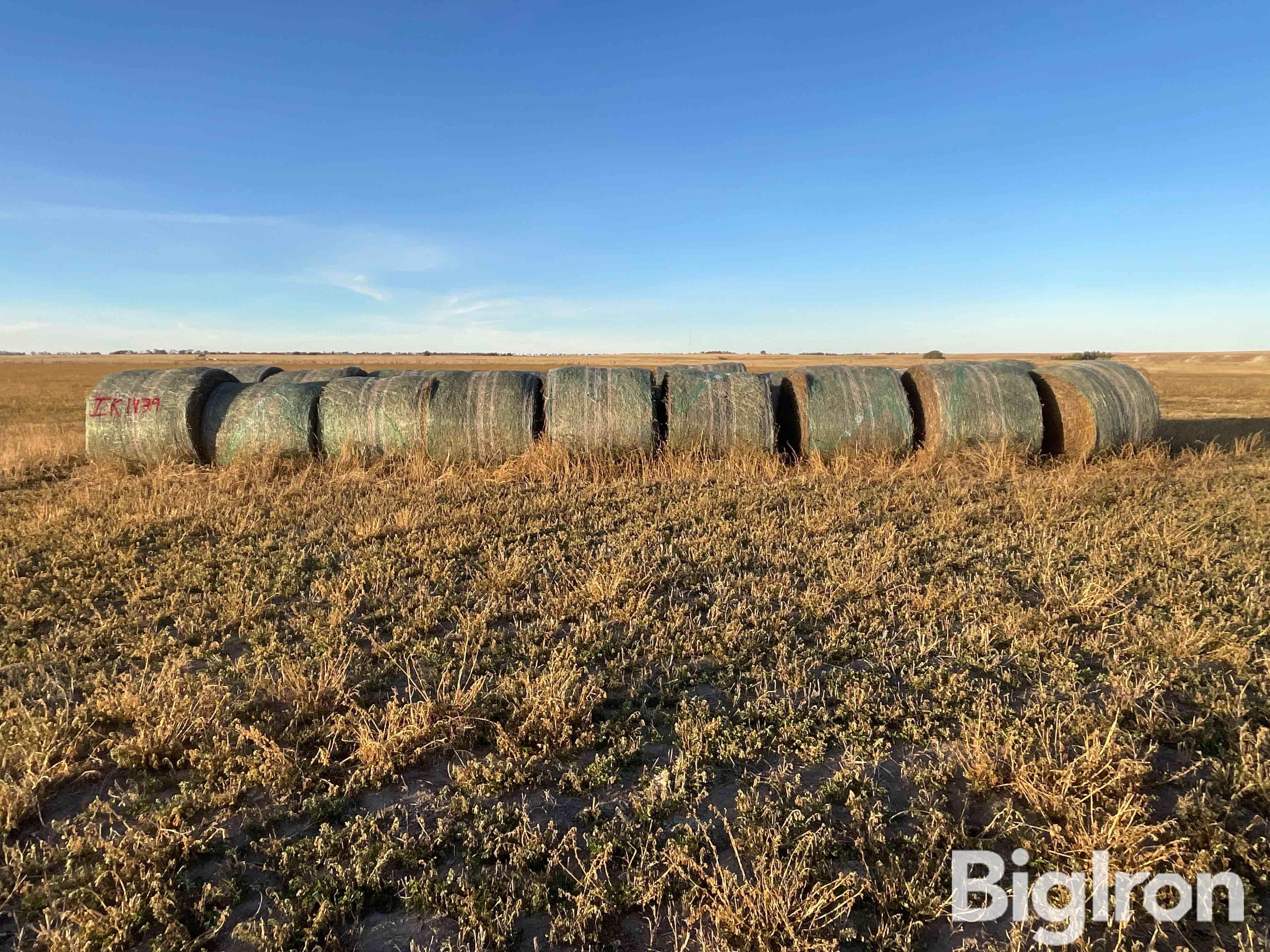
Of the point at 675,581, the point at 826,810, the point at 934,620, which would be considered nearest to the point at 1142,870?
the point at 826,810

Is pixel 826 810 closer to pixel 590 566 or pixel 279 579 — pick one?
pixel 590 566

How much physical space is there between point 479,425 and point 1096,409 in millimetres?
8753

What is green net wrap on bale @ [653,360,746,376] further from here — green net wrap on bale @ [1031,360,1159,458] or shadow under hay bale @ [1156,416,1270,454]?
shadow under hay bale @ [1156,416,1270,454]

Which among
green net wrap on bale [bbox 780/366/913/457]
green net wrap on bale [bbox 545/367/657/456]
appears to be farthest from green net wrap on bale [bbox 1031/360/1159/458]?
green net wrap on bale [bbox 545/367/657/456]

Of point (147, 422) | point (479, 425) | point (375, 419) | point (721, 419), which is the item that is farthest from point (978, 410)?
point (147, 422)

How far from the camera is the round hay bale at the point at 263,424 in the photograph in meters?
8.66

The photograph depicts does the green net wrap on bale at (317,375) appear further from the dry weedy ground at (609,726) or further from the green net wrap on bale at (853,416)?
the green net wrap on bale at (853,416)

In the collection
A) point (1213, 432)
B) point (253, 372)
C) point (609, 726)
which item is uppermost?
point (253, 372)

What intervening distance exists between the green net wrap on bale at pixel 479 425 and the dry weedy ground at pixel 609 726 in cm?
283

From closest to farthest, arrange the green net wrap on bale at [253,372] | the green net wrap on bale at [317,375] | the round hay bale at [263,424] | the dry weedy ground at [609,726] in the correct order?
the dry weedy ground at [609,726], the round hay bale at [263,424], the green net wrap on bale at [317,375], the green net wrap on bale at [253,372]

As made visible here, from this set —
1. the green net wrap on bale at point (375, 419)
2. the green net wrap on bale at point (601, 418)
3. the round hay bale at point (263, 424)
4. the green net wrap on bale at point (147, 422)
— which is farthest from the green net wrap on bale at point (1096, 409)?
the green net wrap on bale at point (147, 422)

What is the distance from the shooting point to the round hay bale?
866 cm

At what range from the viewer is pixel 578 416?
859 centimetres

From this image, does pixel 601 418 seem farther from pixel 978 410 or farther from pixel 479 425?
pixel 978 410
